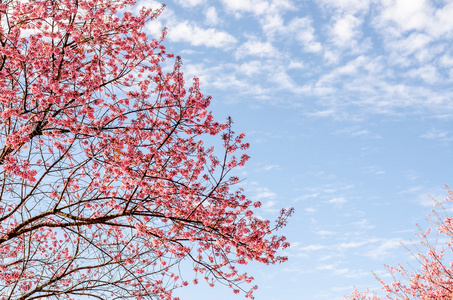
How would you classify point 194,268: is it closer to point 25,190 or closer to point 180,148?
point 180,148

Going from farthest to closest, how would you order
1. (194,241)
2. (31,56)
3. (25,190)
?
(194,241), (25,190), (31,56)

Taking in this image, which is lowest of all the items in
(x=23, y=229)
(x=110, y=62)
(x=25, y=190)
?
(x=23, y=229)

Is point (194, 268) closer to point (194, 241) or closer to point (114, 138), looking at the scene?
point (194, 241)

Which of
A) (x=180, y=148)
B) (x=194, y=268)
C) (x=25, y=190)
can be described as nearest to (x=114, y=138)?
(x=180, y=148)

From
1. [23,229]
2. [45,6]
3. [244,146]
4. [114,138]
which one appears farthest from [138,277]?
[45,6]

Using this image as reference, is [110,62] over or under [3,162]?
over

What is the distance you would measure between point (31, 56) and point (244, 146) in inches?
185

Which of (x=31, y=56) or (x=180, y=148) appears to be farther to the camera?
(x=180, y=148)

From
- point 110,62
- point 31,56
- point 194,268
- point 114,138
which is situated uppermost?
point 110,62

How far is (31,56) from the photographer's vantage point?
25.7 ft

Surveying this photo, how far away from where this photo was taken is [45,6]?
8148 millimetres

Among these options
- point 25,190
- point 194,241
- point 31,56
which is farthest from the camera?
point 194,241

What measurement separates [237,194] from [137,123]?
112 inches

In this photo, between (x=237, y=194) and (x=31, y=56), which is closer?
(x=31, y=56)
